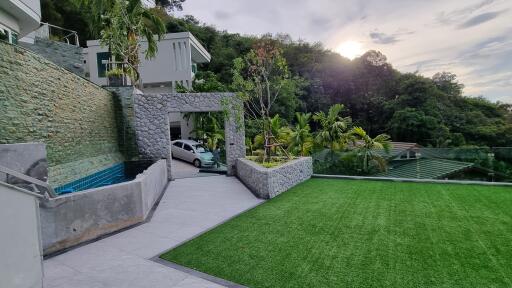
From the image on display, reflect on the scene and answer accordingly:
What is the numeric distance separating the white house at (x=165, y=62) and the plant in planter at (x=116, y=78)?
9.73 meters

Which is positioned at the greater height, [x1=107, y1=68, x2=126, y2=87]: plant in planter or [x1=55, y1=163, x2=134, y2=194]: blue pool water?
[x1=107, y1=68, x2=126, y2=87]: plant in planter

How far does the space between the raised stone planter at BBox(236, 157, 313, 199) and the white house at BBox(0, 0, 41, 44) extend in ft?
29.5

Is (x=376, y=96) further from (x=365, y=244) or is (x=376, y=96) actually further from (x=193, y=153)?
(x=365, y=244)

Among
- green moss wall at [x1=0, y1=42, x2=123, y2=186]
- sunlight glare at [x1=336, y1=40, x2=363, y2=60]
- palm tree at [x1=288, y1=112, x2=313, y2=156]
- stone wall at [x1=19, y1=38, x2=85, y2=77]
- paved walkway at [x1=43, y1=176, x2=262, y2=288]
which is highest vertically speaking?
sunlight glare at [x1=336, y1=40, x2=363, y2=60]

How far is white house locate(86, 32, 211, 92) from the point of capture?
2298 centimetres

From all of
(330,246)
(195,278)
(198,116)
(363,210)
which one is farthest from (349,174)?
(198,116)

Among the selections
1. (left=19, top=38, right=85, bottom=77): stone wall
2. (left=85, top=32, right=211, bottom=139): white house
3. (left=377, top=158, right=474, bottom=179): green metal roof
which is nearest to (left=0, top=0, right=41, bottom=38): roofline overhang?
(left=19, top=38, right=85, bottom=77): stone wall

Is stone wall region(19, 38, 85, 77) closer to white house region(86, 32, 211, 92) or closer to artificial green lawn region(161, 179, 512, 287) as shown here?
white house region(86, 32, 211, 92)

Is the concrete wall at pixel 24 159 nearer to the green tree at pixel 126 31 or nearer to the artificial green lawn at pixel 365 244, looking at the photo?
the artificial green lawn at pixel 365 244

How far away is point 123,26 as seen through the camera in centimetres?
1391

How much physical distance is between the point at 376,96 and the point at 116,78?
101ft

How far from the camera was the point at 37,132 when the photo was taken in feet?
23.6

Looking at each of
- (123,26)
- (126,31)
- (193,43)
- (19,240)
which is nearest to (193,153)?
(126,31)

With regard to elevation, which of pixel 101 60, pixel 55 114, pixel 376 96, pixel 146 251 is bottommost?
pixel 146 251
